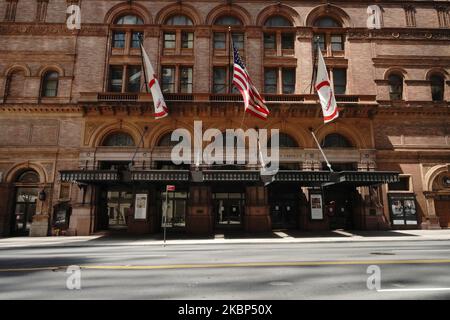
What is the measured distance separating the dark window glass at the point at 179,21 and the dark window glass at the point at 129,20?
247 centimetres

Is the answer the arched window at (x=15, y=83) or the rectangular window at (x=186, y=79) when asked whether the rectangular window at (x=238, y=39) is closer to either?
the rectangular window at (x=186, y=79)

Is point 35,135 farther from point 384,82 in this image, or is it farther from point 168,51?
point 384,82

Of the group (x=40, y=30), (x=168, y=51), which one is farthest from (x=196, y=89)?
(x=40, y=30)

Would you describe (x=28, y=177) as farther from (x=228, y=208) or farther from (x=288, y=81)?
(x=288, y=81)

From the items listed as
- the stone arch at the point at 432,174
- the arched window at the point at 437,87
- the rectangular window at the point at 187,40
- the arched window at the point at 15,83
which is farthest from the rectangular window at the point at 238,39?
the stone arch at the point at 432,174

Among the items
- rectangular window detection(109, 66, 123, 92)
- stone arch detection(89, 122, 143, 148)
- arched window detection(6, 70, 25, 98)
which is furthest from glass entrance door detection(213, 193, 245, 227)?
arched window detection(6, 70, 25, 98)

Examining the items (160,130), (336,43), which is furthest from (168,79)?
(336,43)

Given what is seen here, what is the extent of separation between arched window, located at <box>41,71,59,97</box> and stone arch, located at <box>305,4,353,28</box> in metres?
22.1

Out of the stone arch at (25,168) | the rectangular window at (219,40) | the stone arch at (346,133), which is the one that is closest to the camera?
the stone arch at (25,168)

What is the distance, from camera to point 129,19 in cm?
2659

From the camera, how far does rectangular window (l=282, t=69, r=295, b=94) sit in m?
25.8

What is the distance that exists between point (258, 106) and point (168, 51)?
1130cm

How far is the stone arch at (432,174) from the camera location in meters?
23.8

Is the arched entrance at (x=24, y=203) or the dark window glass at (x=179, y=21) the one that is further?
the dark window glass at (x=179, y=21)
